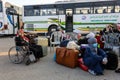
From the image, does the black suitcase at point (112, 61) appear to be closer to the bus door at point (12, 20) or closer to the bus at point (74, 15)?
the bus at point (74, 15)

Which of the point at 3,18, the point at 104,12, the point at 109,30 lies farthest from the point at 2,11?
the point at 109,30

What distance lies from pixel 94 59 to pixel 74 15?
12374 millimetres


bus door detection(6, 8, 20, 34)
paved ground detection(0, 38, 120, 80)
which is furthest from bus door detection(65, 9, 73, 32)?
Answer: paved ground detection(0, 38, 120, 80)

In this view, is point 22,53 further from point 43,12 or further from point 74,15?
point 43,12

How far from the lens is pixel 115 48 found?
8.95 m

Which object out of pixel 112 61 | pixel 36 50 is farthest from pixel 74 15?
pixel 112 61

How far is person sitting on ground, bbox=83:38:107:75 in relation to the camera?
6.55 m

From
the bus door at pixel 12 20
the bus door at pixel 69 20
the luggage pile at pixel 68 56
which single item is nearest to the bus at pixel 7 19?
the bus door at pixel 12 20

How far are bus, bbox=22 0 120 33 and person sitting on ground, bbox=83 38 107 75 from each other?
36.3 ft

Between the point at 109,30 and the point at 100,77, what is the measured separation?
4527 mm

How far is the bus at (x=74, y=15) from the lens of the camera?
58.6ft

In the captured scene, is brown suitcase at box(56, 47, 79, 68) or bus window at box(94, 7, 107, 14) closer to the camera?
brown suitcase at box(56, 47, 79, 68)

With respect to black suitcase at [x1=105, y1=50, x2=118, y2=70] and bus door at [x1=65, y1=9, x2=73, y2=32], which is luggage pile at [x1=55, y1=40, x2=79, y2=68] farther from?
bus door at [x1=65, y1=9, x2=73, y2=32]

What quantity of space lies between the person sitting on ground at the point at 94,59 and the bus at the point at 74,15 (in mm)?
11058
